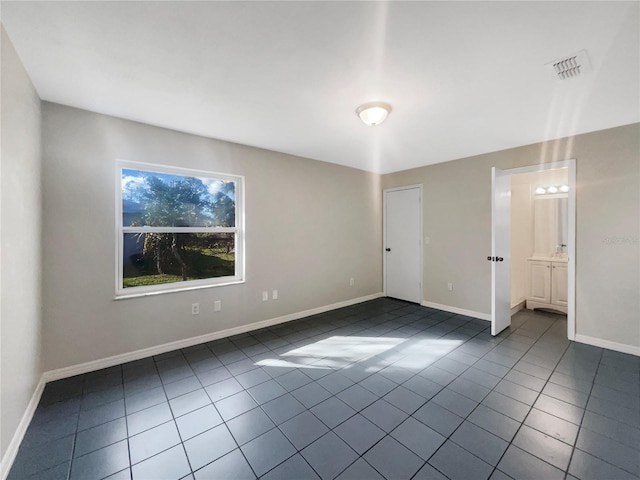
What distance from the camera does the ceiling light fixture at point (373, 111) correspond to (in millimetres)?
2293

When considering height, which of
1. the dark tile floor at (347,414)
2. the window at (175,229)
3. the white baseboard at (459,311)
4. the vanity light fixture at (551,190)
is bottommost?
the dark tile floor at (347,414)

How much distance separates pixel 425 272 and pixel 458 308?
731 mm

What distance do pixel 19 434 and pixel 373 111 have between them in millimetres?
3307

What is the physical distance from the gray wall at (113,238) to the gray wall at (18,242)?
0.18 meters

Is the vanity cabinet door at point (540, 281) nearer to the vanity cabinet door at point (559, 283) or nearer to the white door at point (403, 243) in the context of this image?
the vanity cabinet door at point (559, 283)

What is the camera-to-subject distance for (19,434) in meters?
1.62

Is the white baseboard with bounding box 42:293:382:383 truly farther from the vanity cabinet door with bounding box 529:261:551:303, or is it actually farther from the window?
the vanity cabinet door with bounding box 529:261:551:303

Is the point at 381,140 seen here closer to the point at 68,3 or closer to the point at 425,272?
the point at 425,272

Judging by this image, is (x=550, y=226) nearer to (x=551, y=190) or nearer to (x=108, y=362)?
(x=551, y=190)

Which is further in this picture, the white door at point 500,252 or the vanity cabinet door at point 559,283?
the vanity cabinet door at point 559,283

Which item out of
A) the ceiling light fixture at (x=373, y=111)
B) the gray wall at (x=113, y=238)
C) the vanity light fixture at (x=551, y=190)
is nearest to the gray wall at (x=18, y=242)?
the gray wall at (x=113, y=238)

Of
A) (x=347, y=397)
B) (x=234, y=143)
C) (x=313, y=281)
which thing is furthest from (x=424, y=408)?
(x=234, y=143)

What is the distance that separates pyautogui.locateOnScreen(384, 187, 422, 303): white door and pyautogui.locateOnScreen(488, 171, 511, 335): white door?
1.28 metres

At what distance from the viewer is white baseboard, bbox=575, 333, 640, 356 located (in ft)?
9.06
